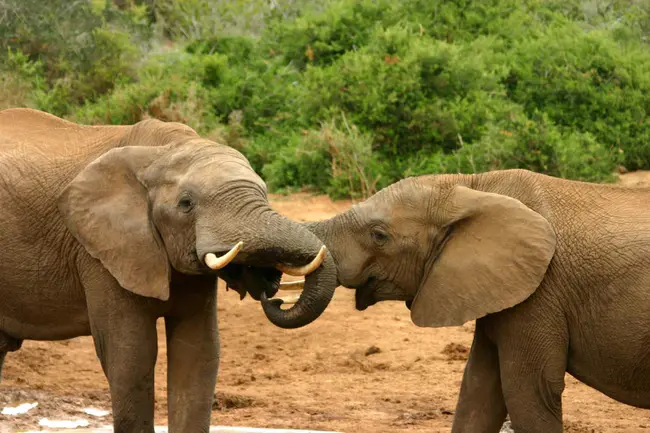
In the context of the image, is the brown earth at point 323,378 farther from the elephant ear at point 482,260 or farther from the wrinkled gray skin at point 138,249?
the elephant ear at point 482,260

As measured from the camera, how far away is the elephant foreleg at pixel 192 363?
6691 mm

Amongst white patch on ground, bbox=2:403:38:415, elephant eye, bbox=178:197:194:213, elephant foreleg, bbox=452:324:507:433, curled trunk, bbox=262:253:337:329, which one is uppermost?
elephant eye, bbox=178:197:194:213

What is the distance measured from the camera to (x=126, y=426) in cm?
653

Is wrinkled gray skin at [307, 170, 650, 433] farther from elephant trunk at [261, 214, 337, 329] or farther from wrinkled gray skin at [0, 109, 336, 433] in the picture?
wrinkled gray skin at [0, 109, 336, 433]

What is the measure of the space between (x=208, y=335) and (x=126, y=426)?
606mm

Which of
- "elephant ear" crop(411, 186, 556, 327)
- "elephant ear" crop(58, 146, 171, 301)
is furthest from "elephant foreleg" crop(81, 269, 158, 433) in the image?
"elephant ear" crop(411, 186, 556, 327)

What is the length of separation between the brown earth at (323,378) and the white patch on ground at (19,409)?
0.20ft

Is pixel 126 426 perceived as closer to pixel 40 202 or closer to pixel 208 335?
pixel 208 335

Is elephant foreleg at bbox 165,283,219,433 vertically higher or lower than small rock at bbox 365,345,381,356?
higher

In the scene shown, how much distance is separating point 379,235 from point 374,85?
8022mm

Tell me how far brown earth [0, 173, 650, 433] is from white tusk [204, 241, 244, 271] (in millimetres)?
2830

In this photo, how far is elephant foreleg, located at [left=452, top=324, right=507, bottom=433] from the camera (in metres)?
6.66

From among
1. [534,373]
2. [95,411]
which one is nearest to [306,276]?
[534,373]

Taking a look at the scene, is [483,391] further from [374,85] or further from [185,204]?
[374,85]
